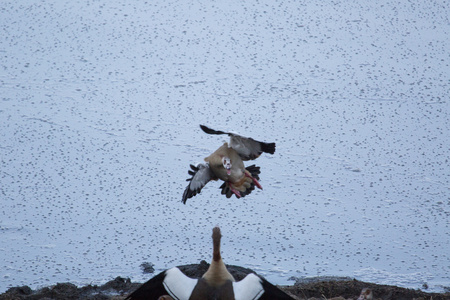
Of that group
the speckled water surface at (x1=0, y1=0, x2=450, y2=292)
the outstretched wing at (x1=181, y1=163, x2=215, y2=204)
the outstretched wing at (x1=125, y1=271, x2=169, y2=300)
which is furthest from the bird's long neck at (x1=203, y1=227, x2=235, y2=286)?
the speckled water surface at (x1=0, y1=0, x2=450, y2=292)

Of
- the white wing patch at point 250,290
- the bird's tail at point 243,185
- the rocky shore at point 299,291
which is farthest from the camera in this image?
the bird's tail at point 243,185

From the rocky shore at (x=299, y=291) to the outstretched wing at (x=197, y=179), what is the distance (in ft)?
1.31

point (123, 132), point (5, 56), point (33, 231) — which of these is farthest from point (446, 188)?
point (5, 56)

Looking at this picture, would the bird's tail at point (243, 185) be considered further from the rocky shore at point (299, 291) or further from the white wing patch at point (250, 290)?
the white wing patch at point (250, 290)

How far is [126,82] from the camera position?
3.89m

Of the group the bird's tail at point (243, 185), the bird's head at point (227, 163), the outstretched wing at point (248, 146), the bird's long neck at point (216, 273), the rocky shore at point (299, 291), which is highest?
the outstretched wing at point (248, 146)

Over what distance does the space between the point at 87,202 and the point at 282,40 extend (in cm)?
181

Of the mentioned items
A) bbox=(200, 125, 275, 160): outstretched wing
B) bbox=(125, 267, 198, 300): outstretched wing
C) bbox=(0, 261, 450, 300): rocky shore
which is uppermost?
bbox=(200, 125, 275, 160): outstretched wing

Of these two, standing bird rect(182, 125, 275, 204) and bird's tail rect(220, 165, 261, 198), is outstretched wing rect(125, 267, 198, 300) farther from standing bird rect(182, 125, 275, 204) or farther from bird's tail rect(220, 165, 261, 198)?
bird's tail rect(220, 165, 261, 198)

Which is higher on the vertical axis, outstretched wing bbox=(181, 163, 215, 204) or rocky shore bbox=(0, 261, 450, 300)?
outstretched wing bbox=(181, 163, 215, 204)

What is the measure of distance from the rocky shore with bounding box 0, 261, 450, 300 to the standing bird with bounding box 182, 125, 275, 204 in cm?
39

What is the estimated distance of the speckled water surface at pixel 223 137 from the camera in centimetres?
286

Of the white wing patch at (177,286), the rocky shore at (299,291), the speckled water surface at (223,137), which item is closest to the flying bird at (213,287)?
the white wing patch at (177,286)

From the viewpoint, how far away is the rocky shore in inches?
100.0
